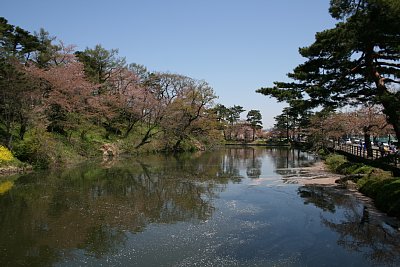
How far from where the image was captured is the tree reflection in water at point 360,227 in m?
8.46

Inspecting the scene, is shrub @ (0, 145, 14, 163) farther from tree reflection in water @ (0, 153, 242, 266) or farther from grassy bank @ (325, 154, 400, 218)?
grassy bank @ (325, 154, 400, 218)

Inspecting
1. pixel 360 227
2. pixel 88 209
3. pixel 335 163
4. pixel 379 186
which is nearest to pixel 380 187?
pixel 379 186

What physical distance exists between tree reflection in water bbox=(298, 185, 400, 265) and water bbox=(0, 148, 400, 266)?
0.03 m

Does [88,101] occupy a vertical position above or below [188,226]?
above

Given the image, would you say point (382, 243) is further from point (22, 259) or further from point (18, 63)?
point (18, 63)

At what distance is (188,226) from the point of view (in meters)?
10.5

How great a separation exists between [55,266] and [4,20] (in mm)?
25137

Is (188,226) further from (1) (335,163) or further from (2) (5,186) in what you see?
(1) (335,163)

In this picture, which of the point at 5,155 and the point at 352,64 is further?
the point at 5,155

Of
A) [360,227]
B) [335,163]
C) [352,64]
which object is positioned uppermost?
[352,64]

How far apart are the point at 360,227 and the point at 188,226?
5529 millimetres

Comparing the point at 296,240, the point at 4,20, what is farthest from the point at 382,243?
the point at 4,20

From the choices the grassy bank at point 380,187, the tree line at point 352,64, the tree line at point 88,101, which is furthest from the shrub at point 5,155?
the grassy bank at point 380,187

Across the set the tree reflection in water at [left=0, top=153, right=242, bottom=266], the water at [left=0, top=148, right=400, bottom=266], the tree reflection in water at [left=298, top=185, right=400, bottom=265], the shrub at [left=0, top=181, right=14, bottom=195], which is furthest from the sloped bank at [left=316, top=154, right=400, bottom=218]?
the shrub at [left=0, top=181, right=14, bottom=195]
